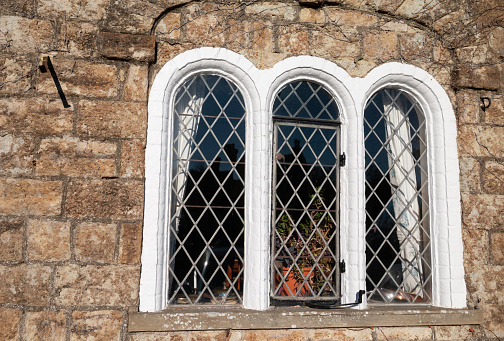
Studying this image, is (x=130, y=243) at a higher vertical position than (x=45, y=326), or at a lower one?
higher

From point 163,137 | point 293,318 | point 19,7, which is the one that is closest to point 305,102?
point 163,137

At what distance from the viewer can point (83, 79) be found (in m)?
3.52

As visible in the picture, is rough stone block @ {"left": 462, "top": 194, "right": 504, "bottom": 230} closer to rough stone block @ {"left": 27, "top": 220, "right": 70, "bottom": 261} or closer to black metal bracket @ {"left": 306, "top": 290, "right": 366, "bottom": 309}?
black metal bracket @ {"left": 306, "top": 290, "right": 366, "bottom": 309}

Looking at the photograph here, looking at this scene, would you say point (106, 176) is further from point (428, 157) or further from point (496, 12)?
point (496, 12)

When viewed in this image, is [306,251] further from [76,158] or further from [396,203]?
[76,158]

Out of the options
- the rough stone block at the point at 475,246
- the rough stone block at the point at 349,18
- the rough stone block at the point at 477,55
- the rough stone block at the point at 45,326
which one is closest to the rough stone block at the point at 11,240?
the rough stone block at the point at 45,326

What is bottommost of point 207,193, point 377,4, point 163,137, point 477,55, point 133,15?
point 207,193

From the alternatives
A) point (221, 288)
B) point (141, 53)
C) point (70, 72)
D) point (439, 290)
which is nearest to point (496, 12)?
point (439, 290)

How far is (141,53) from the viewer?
11.8 feet

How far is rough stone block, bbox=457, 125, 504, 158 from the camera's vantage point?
4039mm

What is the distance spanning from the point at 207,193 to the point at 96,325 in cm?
133

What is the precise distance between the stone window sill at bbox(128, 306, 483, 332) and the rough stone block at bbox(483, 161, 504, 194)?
3.64ft

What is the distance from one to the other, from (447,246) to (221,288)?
206 cm

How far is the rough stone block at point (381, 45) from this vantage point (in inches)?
158
